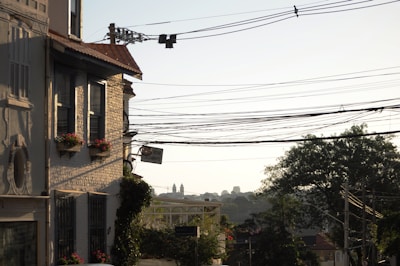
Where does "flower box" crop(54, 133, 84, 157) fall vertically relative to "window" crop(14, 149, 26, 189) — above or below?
above

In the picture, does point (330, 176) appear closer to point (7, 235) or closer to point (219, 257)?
point (219, 257)

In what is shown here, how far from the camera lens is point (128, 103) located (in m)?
36.7

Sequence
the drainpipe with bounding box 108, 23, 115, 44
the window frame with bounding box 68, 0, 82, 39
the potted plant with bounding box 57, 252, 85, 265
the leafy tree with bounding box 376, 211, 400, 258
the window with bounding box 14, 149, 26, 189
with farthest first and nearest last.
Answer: the drainpipe with bounding box 108, 23, 115, 44 → the leafy tree with bounding box 376, 211, 400, 258 → the window frame with bounding box 68, 0, 82, 39 → the potted plant with bounding box 57, 252, 85, 265 → the window with bounding box 14, 149, 26, 189

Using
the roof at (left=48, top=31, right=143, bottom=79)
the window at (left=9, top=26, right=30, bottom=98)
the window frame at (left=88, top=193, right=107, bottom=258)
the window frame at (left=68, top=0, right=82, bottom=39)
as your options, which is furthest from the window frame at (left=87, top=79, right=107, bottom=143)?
the window at (left=9, top=26, right=30, bottom=98)

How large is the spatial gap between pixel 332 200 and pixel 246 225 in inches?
519

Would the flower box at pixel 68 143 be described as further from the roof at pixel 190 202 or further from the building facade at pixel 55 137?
the roof at pixel 190 202

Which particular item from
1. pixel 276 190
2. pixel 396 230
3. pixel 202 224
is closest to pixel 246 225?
pixel 276 190

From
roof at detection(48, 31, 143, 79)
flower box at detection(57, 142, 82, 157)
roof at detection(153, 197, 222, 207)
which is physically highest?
roof at detection(48, 31, 143, 79)

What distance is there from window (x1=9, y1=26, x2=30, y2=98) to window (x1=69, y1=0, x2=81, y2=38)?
364cm

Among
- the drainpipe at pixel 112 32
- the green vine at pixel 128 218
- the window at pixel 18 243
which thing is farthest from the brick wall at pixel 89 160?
the drainpipe at pixel 112 32

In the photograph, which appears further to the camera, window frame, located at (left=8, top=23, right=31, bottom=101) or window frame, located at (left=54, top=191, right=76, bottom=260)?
window frame, located at (left=54, top=191, right=76, bottom=260)

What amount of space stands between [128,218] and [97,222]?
1.51 m

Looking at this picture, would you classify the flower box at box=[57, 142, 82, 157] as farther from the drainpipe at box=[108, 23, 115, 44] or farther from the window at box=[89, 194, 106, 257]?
the drainpipe at box=[108, 23, 115, 44]

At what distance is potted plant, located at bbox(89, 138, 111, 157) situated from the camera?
22.8m
